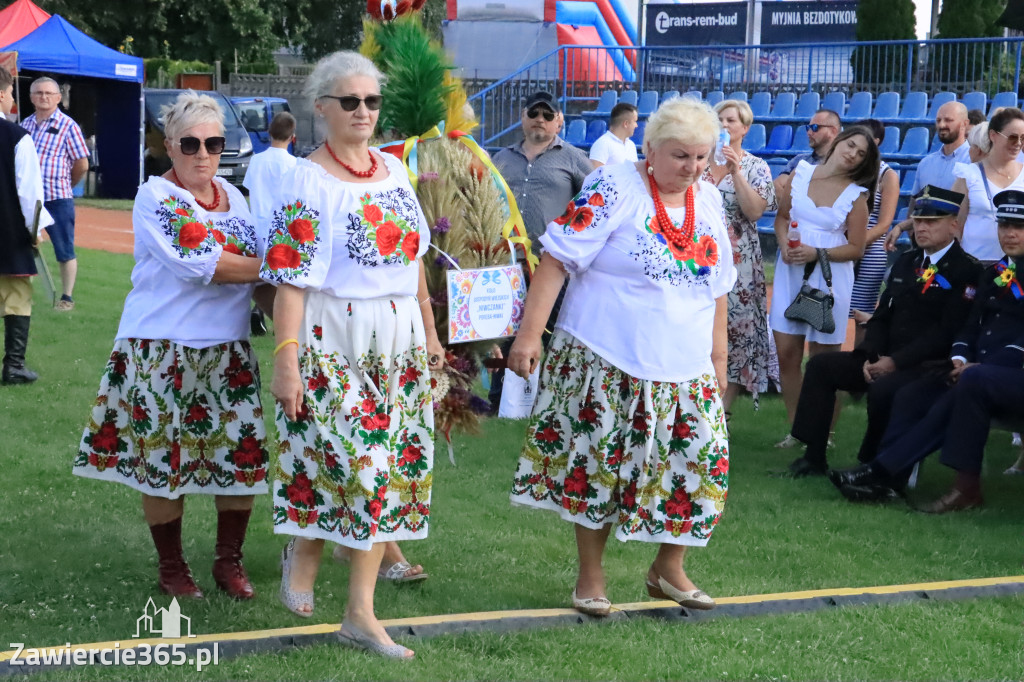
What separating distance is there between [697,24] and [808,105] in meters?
14.1

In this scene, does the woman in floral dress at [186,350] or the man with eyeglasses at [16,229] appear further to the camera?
the man with eyeglasses at [16,229]

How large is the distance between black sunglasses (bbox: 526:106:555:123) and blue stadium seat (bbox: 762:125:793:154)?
9.68 metres

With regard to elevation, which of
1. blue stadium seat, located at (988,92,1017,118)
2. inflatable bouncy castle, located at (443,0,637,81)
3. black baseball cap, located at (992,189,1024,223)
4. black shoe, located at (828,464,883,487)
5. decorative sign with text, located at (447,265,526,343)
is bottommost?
black shoe, located at (828,464,883,487)

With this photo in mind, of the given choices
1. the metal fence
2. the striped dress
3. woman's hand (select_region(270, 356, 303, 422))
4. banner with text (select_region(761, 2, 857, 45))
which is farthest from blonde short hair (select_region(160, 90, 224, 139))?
banner with text (select_region(761, 2, 857, 45))

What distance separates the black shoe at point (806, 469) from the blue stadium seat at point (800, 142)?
33.6 feet

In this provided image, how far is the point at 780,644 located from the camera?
178 inches

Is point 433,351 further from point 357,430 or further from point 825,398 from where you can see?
point 825,398

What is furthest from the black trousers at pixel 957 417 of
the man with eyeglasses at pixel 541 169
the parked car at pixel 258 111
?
the parked car at pixel 258 111

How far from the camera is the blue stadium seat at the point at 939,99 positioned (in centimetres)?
1557

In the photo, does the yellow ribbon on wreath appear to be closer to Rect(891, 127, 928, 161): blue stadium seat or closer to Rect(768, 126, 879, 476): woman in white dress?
Rect(768, 126, 879, 476): woman in white dress

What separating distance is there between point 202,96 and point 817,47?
48.3 ft

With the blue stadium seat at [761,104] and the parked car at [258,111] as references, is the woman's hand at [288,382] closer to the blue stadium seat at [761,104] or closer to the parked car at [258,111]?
the blue stadium seat at [761,104]

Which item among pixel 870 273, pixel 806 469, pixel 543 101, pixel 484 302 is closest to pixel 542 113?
pixel 543 101

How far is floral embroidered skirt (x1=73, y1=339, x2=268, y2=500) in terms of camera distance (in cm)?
463
